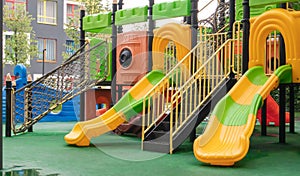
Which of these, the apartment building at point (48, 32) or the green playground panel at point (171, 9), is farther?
the apartment building at point (48, 32)

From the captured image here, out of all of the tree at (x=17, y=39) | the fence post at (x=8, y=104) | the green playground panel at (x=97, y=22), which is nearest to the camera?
the fence post at (x=8, y=104)

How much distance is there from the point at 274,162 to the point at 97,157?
2.98m

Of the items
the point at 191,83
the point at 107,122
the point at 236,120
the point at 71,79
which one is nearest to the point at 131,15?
the point at 71,79

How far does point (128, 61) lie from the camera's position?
11.7 m

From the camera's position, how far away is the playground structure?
748 centimetres

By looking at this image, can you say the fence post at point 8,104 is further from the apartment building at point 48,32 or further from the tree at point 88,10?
the apartment building at point 48,32

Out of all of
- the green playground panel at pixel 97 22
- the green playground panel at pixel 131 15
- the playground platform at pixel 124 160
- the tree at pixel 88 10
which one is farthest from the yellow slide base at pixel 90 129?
the tree at pixel 88 10

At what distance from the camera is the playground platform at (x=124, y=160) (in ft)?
21.0

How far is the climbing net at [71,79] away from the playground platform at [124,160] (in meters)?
2.34

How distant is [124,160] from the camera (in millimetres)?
7480

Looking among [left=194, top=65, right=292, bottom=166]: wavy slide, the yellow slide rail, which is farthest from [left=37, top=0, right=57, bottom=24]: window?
[left=194, top=65, right=292, bottom=166]: wavy slide

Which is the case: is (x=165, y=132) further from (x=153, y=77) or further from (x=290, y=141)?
(x=290, y=141)

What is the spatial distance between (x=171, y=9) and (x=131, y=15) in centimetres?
142

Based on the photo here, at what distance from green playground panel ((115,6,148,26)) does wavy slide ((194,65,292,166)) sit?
3696 millimetres
